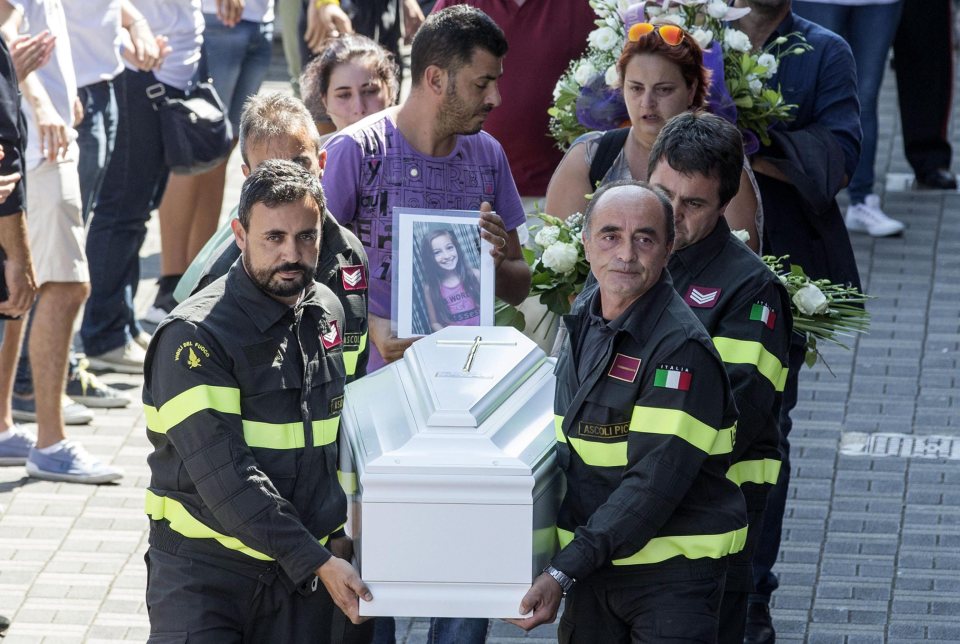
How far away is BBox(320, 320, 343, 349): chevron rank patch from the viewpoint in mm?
3682

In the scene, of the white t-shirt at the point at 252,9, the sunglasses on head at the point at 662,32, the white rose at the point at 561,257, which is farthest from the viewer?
the white t-shirt at the point at 252,9

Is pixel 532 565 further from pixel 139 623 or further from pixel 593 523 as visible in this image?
pixel 139 623

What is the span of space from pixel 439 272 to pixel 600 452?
952 millimetres

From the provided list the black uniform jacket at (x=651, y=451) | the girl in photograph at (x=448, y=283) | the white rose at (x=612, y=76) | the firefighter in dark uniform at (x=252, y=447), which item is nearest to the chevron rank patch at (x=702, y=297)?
the black uniform jacket at (x=651, y=451)

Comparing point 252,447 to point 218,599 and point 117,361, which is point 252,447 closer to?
point 218,599

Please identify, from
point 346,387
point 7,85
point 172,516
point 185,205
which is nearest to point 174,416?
point 172,516

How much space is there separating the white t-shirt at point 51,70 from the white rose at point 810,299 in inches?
118

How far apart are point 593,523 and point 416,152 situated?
57.2 inches

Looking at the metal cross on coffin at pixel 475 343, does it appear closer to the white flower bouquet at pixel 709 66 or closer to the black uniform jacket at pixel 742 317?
the black uniform jacket at pixel 742 317

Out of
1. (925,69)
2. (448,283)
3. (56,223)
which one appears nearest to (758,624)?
(448,283)

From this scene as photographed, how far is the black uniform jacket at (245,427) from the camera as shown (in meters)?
3.38

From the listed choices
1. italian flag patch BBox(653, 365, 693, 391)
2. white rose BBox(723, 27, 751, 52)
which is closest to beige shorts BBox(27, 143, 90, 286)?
white rose BBox(723, 27, 751, 52)

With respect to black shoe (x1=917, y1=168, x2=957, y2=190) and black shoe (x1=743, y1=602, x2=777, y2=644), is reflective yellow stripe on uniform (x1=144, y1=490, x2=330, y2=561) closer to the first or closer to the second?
black shoe (x1=743, y1=602, x2=777, y2=644)

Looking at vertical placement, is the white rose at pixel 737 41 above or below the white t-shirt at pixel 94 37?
above
